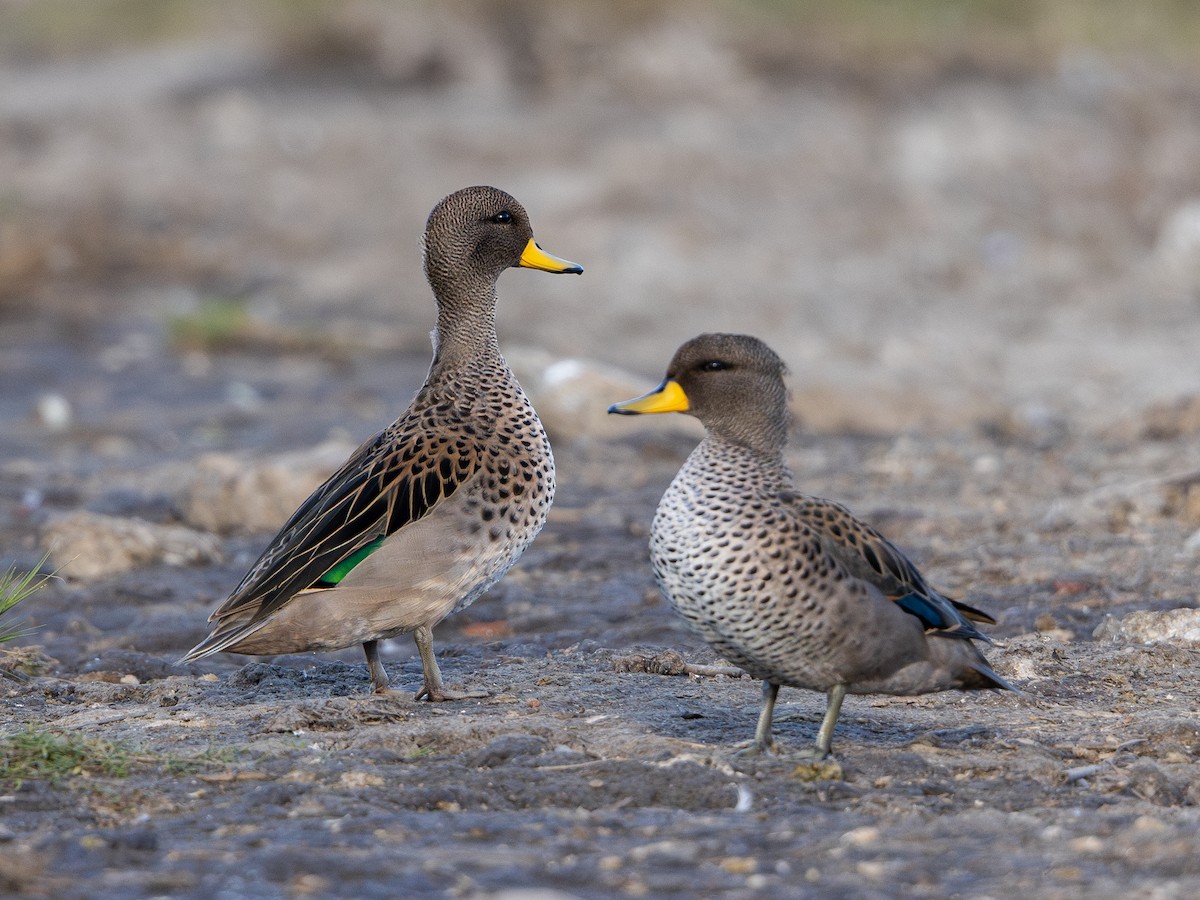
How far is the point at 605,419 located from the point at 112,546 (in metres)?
2.93

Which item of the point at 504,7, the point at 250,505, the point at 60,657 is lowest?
the point at 60,657

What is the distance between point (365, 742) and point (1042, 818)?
5.31 ft

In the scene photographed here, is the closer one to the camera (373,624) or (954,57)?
(373,624)

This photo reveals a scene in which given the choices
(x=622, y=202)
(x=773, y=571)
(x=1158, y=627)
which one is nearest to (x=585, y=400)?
(x=1158, y=627)

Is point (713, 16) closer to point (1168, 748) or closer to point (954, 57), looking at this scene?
point (954, 57)

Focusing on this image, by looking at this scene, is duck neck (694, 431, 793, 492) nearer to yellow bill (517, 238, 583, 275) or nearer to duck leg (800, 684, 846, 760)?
duck leg (800, 684, 846, 760)

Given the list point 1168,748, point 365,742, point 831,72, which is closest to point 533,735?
point 365,742

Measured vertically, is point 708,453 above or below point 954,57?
below

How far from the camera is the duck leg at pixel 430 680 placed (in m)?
4.67

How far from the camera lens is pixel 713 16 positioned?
1511 centimetres

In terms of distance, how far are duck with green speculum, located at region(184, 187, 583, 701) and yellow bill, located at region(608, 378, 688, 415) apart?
0.57 m

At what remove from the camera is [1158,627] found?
5250mm

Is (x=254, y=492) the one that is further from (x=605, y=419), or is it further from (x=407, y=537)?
(x=407, y=537)

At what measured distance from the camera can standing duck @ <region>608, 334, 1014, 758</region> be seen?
387 centimetres
